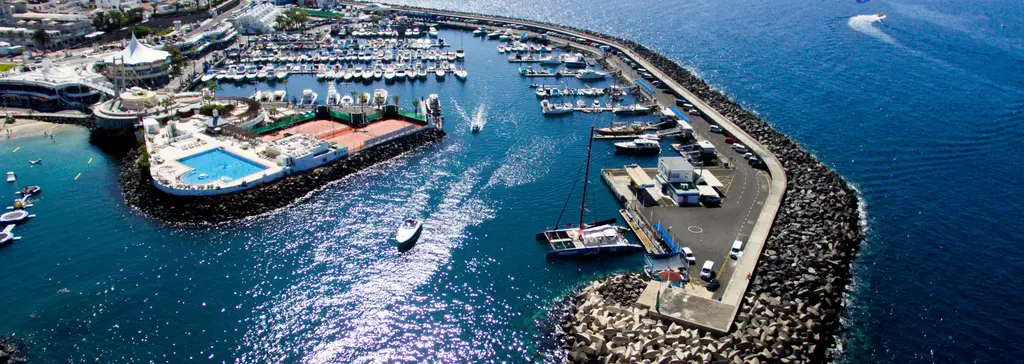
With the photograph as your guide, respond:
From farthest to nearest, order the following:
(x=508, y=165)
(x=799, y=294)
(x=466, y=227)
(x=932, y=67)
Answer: (x=932, y=67) < (x=508, y=165) < (x=466, y=227) < (x=799, y=294)

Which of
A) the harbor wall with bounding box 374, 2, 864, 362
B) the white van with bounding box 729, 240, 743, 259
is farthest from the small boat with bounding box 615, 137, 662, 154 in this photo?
the white van with bounding box 729, 240, 743, 259

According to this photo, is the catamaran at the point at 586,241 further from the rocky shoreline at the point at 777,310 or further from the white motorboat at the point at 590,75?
the white motorboat at the point at 590,75

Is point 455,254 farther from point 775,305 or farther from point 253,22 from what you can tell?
point 253,22

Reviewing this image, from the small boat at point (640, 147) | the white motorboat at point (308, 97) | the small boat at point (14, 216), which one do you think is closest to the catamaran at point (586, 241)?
the small boat at point (640, 147)

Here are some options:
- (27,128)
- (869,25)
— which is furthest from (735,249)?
(869,25)

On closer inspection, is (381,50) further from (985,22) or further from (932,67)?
(985,22)

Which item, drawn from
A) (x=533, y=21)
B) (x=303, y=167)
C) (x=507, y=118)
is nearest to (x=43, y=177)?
(x=303, y=167)

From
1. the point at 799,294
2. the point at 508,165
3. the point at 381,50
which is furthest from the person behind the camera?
the point at 381,50
